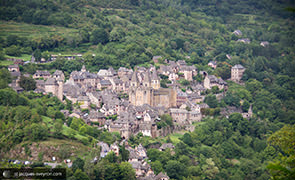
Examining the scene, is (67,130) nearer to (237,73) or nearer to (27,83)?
(27,83)

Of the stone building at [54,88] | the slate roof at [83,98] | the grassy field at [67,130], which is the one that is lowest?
the grassy field at [67,130]

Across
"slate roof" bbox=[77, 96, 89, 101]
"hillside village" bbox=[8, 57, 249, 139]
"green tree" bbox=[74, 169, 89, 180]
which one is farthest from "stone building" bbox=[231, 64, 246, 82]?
"green tree" bbox=[74, 169, 89, 180]

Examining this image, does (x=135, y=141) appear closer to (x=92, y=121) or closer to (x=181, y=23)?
(x=92, y=121)

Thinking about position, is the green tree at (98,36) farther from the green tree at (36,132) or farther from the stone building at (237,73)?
the green tree at (36,132)

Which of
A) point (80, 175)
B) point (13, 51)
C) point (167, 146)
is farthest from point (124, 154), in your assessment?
point (13, 51)

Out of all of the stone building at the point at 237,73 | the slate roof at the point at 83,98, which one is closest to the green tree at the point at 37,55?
the slate roof at the point at 83,98

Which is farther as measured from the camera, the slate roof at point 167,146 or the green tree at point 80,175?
the slate roof at point 167,146
